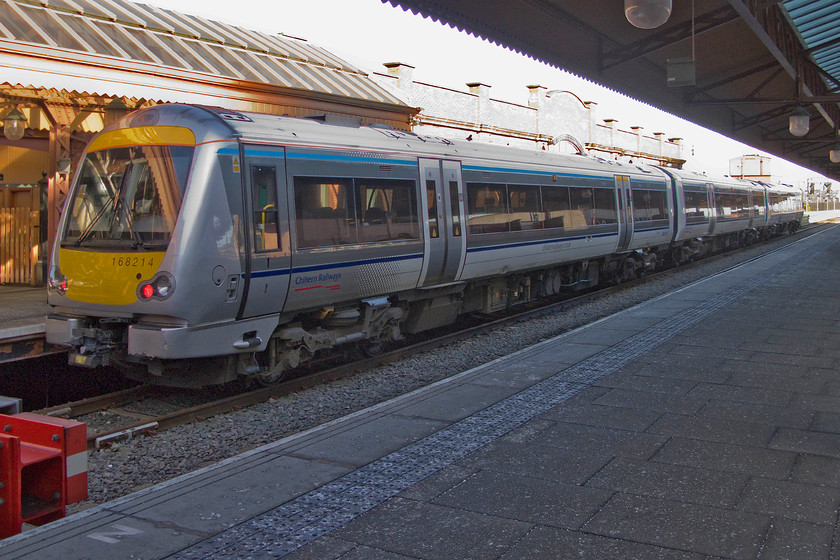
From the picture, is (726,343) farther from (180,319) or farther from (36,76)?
(36,76)

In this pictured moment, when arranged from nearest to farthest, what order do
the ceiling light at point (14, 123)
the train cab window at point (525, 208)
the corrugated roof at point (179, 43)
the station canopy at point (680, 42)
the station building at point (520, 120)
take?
the station canopy at point (680, 42)
the corrugated roof at point (179, 43)
the ceiling light at point (14, 123)
the train cab window at point (525, 208)
the station building at point (520, 120)

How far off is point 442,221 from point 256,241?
11.3 ft

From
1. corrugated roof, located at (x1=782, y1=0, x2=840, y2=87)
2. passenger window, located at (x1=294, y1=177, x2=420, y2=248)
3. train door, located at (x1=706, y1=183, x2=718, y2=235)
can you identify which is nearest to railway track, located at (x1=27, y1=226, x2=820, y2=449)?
passenger window, located at (x1=294, y1=177, x2=420, y2=248)

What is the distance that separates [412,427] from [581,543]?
234 cm

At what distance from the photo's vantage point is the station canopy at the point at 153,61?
10047 mm

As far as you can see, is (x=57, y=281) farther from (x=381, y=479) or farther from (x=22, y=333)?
(x=381, y=479)

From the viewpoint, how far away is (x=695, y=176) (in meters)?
22.8

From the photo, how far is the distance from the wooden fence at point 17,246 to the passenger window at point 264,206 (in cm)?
806

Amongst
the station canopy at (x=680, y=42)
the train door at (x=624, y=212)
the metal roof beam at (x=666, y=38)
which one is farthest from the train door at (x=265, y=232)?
the train door at (x=624, y=212)

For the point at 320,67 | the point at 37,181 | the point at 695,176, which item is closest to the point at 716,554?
the point at 37,181

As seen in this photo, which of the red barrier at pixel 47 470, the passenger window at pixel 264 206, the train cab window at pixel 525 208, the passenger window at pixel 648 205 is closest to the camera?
the red barrier at pixel 47 470

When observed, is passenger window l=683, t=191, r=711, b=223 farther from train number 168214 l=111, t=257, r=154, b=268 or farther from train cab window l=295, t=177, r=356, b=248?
train number 168214 l=111, t=257, r=154, b=268

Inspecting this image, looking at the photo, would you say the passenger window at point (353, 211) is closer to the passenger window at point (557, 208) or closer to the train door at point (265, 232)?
the train door at point (265, 232)

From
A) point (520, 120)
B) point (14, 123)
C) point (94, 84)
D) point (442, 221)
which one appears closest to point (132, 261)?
point (442, 221)
